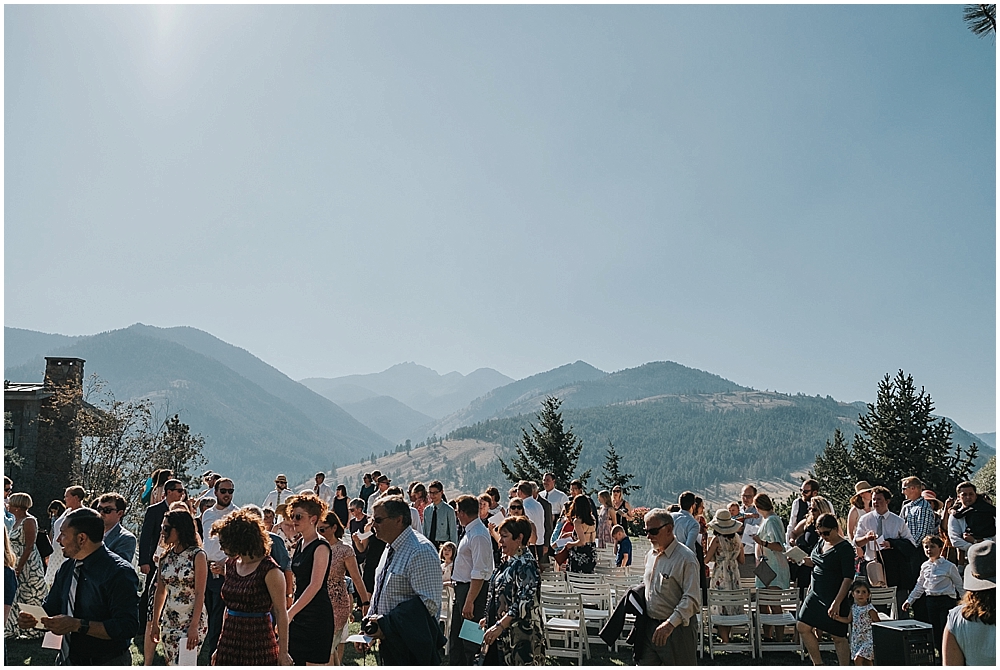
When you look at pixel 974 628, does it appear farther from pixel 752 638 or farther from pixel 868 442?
pixel 868 442

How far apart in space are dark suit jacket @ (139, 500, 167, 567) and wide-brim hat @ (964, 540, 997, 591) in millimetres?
7383

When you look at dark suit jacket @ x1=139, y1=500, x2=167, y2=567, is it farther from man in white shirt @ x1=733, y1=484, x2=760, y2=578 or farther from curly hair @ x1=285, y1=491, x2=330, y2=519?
man in white shirt @ x1=733, y1=484, x2=760, y2=578

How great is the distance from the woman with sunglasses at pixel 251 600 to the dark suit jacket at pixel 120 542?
100 inches

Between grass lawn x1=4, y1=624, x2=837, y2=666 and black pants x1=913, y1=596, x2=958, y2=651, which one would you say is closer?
grass lawn x1=4, y1=624, x2=837, y2=666

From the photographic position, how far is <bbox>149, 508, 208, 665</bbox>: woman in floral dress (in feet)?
19.2

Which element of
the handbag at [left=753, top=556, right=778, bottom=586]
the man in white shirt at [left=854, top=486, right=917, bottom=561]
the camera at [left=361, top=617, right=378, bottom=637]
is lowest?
the handbag at [left=753, top=556, right=778, bottom=586]

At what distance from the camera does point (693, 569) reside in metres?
5.57

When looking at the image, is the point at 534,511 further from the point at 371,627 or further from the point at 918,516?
the point at 371,627

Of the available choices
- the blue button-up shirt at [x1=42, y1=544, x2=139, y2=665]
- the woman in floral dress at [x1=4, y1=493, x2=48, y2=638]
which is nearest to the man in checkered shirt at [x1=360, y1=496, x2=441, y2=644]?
the blue button-up shirt at [x1=42, y1=544, x2=139, y2=665]

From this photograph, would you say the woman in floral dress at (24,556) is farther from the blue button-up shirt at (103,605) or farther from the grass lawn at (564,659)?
the blue button-up shirt at (103,605)

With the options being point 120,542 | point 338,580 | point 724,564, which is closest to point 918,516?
point 724,564

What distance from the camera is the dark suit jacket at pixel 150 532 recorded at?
25.8 ft

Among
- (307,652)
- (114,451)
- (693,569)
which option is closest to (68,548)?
(307,652)

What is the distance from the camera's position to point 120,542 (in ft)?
22.5
